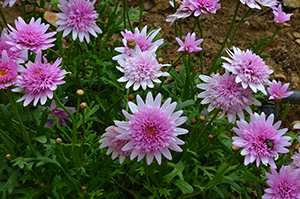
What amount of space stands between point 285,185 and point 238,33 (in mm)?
2020

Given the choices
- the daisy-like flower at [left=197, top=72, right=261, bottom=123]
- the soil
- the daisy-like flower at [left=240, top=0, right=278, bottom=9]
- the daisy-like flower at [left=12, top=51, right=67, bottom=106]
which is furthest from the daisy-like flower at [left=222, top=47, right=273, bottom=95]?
the soil

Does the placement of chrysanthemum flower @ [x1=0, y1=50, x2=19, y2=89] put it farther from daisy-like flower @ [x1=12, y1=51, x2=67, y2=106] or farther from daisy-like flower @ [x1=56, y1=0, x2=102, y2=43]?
A: daisy-like flower @ [x1=56, y1=0, x2=102, y2=43]

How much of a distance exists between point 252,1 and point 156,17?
5.91ft

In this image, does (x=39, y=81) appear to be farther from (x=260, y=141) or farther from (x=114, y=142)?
(x=260, y=141)

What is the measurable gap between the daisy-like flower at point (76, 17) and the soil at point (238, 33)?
4.12ft

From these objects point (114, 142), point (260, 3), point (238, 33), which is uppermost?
point (238, 33)

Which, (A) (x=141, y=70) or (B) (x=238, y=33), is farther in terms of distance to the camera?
(B) (x=238, y=33)

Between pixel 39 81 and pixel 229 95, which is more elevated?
pixel 229 95

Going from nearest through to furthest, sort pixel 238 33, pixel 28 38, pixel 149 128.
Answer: pixel 149 128
pixel 28 38
pixel 238 33

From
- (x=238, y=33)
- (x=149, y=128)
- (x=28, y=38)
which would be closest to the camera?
(x=149, y=128)

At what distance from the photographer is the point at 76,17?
1.44 m

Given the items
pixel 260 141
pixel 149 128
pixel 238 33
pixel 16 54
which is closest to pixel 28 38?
pixel 16 54

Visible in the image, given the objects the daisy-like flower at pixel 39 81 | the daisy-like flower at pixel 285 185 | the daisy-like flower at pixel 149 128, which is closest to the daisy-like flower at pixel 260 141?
the daisy-like flower at pixel 285 185

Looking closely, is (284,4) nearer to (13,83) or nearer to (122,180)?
(122,180)
